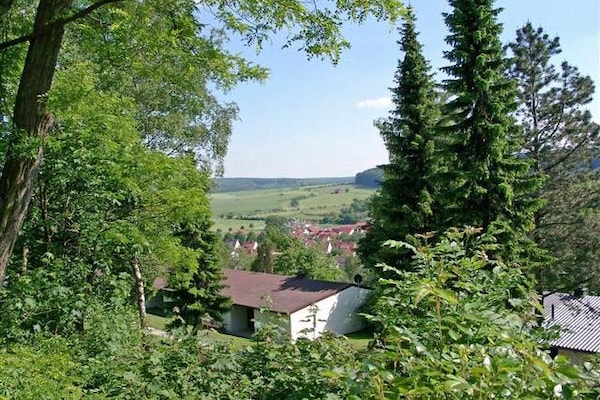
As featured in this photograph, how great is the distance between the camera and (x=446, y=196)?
13.5 metres

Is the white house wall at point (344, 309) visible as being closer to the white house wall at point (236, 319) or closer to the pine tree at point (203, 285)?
the white house wall at point (236, 319)

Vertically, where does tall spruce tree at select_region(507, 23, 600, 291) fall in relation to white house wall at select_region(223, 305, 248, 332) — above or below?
above

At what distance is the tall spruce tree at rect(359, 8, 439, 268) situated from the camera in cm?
1638

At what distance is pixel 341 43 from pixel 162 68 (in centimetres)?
171

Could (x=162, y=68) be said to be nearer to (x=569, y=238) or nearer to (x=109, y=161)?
(x=109, y=161)

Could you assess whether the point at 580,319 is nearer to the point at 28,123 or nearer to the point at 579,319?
the point at 579,319

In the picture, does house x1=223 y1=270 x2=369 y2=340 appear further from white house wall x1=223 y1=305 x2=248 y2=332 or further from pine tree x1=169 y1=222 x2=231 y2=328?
pine tree x1=169 y1=222 x2=231 y2=328

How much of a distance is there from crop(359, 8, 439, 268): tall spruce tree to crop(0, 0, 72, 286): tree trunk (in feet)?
43.7

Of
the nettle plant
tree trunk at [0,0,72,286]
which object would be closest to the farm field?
tree trunk at [0,0,72,286]

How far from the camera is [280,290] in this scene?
27.7 metres

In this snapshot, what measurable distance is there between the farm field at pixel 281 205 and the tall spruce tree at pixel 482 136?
10700cm

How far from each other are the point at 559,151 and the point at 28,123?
17.3 m

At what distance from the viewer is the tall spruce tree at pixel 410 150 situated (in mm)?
16375

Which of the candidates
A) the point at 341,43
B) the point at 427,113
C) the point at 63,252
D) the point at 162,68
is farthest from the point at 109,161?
the point at 427,113
